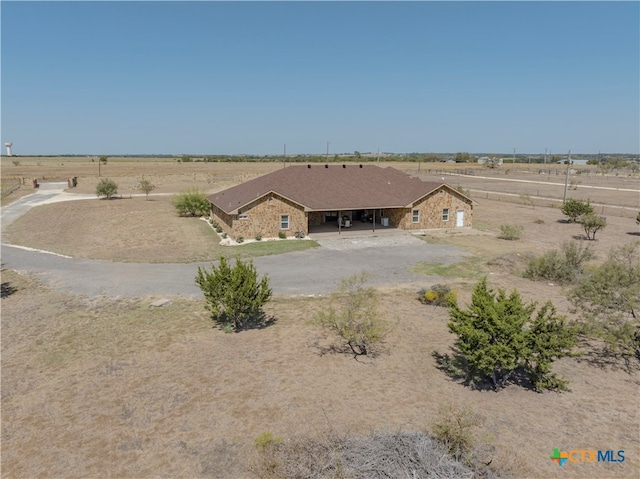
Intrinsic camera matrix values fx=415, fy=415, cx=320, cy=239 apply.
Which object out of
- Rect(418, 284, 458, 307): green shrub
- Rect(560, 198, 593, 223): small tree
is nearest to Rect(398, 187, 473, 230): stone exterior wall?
Rect(560, 198, 593, 223): small tree

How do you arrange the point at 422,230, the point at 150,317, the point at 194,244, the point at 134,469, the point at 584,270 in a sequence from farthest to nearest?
the point at 422,230
the point at 194,244
the point at 584,270
the point at 150,317
the point at 134,469

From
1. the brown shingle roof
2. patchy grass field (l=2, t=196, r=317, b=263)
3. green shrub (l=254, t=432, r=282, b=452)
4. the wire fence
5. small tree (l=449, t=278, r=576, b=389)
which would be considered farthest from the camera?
the wire fence

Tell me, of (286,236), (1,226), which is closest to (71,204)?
(1,226)

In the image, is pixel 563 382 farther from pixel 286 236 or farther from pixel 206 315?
pixel 286 236

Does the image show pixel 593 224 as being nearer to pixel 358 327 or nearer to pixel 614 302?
pixel 614 302

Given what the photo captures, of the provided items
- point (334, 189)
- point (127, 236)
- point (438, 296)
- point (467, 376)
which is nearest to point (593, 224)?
point (438, 296)

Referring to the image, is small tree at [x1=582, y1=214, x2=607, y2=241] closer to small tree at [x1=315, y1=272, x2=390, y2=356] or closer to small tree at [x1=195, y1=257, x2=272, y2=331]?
small tree at [x1=315, y1=272, x2=390, y2=356]

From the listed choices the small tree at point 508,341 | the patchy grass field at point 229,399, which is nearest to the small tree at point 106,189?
the patchy grass field at point 229,399
